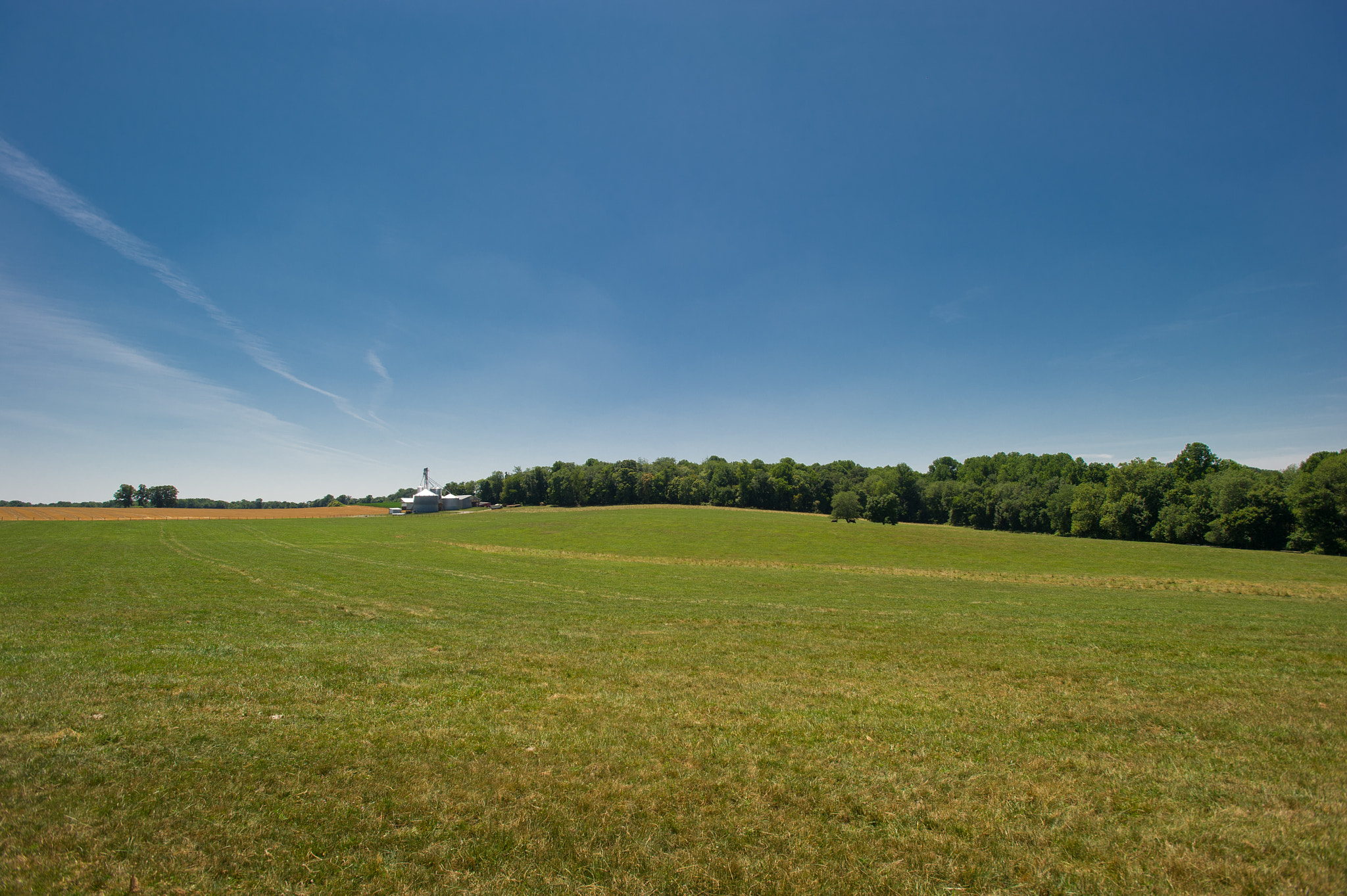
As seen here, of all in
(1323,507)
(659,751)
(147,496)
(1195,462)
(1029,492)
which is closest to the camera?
(659,751)

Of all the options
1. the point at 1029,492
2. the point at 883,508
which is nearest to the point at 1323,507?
the point at 1029,492

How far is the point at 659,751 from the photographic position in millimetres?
7277

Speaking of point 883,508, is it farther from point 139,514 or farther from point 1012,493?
point 139,514

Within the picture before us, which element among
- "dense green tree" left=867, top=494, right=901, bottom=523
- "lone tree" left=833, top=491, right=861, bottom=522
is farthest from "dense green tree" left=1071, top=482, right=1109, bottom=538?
"lone tree" left=833, top=491, right=861, bottom=522

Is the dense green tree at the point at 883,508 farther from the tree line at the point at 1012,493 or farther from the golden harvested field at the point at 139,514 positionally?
the golden harvested field at the point at 139,514

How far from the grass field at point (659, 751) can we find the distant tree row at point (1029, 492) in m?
76.3

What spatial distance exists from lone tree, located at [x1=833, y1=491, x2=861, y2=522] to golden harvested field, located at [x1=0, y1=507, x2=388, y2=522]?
109 meters

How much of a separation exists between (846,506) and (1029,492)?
45.8 metres

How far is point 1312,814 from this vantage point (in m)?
5.65

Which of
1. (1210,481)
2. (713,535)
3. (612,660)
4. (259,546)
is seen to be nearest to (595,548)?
(713,535)

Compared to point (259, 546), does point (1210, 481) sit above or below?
above

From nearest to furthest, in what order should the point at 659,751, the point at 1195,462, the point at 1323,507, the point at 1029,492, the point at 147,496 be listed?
the point at 659,751, the point at 1323,507, the point at 1195,462, the point at 1029,492, the point at 147,496

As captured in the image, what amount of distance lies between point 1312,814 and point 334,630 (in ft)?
62.1

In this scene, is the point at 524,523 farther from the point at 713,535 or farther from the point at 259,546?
the point at 259,546
